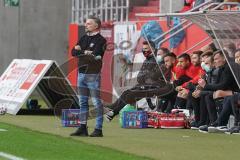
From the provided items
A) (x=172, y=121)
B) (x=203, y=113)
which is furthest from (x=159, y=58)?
(x=203, y=113)

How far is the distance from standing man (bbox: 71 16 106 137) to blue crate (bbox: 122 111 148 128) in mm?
2240

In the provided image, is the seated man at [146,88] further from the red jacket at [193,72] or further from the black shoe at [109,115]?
the red jacket at [193,72]

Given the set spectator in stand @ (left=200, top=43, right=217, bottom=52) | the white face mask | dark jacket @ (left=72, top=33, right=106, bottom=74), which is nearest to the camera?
dark jacket @ (left=72, top=33, right=106, bottom=74)

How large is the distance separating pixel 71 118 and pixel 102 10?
1172 cm

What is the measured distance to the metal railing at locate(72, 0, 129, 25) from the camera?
2611 centimetres

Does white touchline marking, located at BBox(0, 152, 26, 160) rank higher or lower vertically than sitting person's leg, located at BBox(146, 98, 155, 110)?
lower

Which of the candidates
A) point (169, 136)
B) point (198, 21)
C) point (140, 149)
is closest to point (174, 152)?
point (140, 149)

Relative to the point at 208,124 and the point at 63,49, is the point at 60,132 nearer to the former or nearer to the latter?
the point at 208,124

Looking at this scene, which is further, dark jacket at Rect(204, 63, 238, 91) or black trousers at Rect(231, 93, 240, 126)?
dark jacket at Rect(204, 63, 238, 91)

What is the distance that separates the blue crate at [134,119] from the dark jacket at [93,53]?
255 centimetres

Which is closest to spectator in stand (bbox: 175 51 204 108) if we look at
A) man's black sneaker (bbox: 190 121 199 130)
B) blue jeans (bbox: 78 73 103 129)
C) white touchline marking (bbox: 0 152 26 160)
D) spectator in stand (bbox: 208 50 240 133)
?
man's black sneaker (bbox: 190 121 199 130)

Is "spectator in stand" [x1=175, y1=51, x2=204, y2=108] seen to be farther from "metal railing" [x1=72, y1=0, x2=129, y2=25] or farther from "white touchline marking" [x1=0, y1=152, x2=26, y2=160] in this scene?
"metal railing" [x1=72, y1=0, x2=129, y2=25]

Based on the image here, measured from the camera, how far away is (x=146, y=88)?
1720 cm

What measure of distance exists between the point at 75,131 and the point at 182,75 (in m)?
3.32
